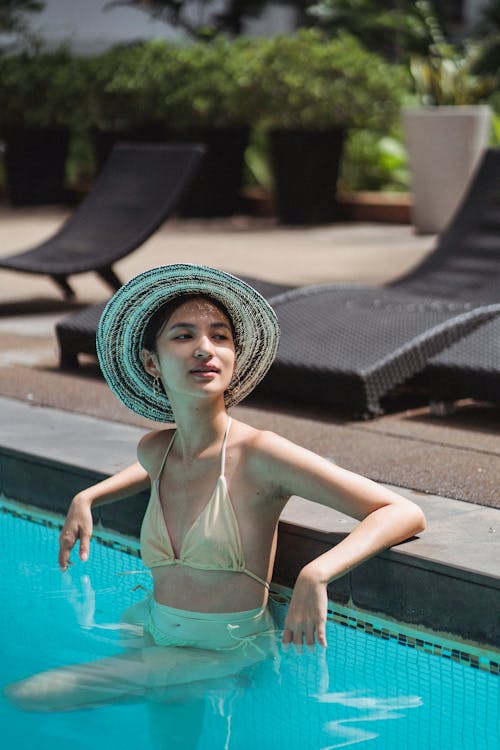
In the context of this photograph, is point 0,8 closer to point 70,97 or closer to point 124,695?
point 70,97

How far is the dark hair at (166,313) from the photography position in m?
3.21

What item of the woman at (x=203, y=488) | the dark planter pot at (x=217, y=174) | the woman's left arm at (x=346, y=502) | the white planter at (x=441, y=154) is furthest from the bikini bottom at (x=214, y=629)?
the dark planter pot at (x=217, y=174)

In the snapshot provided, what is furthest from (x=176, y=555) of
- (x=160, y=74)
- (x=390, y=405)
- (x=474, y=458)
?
(x=160, y=74)

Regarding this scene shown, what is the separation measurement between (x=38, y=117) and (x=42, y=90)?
0.42 meters

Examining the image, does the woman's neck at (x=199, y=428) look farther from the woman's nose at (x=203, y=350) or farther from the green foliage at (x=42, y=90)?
the green foliage at (x=42, y=90)

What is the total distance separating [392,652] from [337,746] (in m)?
0.38

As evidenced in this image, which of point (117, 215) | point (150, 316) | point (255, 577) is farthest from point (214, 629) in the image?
point (117, 215)

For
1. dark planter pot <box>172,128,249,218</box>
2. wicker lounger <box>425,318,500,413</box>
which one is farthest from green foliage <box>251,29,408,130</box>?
wicker lounger <box>425,318,500,413</box>

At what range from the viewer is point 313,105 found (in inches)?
527

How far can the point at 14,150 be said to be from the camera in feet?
52.2

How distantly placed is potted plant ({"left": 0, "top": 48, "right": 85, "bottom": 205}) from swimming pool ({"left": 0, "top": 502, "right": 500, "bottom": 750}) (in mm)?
11946

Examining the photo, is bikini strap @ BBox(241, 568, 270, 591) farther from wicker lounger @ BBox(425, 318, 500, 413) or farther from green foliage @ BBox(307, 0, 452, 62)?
green foliage @ BBox(307, 0, 452, 62)

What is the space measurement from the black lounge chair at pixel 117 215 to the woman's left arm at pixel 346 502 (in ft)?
15.3

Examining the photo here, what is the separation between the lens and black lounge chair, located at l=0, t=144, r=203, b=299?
788 centimetres
